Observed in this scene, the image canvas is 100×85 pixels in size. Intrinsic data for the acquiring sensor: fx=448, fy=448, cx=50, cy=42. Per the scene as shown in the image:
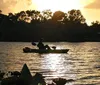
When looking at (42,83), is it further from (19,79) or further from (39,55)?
(39,55)

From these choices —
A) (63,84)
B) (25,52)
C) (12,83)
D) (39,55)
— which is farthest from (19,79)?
(25,52)

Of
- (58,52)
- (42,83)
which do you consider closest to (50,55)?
(58,52)

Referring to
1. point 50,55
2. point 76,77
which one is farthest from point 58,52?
point 76,77

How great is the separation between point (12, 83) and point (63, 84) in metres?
7.34

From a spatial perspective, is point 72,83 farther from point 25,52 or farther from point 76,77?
point 25,52

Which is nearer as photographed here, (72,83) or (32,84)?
(32,84)

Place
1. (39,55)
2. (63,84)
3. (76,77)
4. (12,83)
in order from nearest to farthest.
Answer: (12,83) < (63,84) < (76,77) < (39,55)

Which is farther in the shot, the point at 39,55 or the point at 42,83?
the point at 39,55

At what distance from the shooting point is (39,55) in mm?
120000

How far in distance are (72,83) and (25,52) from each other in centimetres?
7230

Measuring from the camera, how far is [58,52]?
12244 centimetres

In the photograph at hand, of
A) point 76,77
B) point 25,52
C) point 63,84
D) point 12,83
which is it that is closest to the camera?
point 12,83

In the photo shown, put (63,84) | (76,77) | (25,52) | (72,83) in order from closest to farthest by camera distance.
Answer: (63,84), (72,83), (76,77), (25,52)

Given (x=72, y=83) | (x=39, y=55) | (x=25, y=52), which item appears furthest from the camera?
(x=25, y=52)
